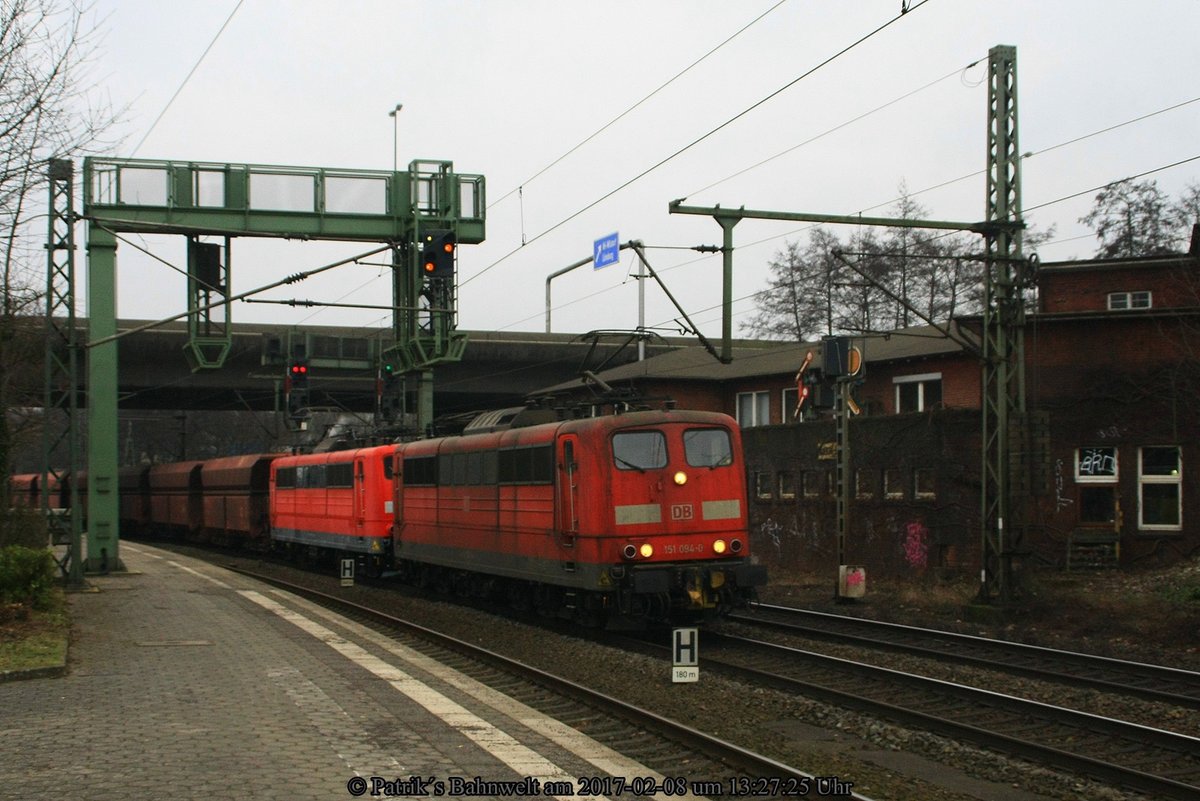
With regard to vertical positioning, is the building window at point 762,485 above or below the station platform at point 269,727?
above

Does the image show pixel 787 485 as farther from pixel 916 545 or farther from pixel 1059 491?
pixel 1059 491

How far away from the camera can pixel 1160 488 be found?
24016mm

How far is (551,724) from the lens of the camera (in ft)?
35.2

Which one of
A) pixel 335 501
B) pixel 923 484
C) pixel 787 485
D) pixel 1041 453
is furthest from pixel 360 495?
pixel 1041 453

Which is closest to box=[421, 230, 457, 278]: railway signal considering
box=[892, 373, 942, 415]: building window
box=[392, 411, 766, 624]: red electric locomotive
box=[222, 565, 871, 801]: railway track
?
box=[392, 411, 766, 624]: red electric locomotive

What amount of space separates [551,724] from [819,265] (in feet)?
159

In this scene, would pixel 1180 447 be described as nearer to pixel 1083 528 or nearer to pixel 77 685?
pixel 1083 528

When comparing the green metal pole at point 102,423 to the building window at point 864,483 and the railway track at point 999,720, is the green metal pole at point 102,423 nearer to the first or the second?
the building window at point 864,483

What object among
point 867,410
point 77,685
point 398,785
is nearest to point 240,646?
point 77,685

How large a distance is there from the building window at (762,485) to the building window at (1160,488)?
10.1 metres

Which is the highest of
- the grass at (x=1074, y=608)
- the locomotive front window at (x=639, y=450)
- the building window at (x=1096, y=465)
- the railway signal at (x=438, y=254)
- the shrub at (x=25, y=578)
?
the railway signal at (x=438, y=254)

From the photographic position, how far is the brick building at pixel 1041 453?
23938 mm

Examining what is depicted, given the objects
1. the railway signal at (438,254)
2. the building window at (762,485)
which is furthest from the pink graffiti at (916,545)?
the railway signal at (438,254)

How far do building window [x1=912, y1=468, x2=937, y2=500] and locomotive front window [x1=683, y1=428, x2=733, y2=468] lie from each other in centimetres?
1081
